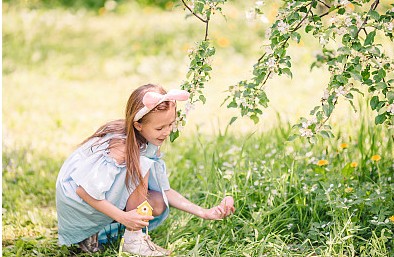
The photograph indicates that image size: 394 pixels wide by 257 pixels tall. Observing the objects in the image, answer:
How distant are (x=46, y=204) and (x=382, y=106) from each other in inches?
73.7

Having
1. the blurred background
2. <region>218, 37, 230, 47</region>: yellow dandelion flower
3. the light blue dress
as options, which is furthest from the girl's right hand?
<region>218, 37, 230, 47</region>: yellow dandelion flower

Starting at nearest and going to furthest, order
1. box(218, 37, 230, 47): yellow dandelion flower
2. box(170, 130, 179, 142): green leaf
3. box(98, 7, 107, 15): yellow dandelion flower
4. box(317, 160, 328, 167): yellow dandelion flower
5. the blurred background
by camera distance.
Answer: box(170, 130, 179, 142): green leaf → box(317, 160, 328, 167): yellow dandelion flower → the blurred background → box(218, 37, 230, 47): yellow dandelion flower → box(98, 7, 107, 15): yellow dandelion flower

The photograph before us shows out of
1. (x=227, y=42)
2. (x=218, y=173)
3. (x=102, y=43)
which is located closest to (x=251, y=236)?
(x=218, y=173)

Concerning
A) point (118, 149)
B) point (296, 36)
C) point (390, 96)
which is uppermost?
point (296, 36)

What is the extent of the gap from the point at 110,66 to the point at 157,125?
3767 mm

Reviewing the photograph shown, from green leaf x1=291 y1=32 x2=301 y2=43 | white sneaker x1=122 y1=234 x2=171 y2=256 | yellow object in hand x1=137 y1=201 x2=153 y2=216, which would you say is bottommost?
white sneaker x1=122 y1=234 x2=171 y2=256

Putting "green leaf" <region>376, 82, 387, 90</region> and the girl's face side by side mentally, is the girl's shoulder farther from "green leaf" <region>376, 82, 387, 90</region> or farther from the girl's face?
"green leaf" <region>376, 82, 387, 90</region>

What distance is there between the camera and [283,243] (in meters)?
2.86

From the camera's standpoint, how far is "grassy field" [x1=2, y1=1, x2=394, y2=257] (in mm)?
3023

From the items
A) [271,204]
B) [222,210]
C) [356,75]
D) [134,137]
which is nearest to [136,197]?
[134,137]

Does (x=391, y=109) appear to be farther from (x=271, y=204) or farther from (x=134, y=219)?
(x=134, y=219)

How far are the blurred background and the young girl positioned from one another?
5.26 ft

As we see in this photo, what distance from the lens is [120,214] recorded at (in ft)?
9.32

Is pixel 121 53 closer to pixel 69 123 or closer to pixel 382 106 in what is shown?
pixel 69 123
